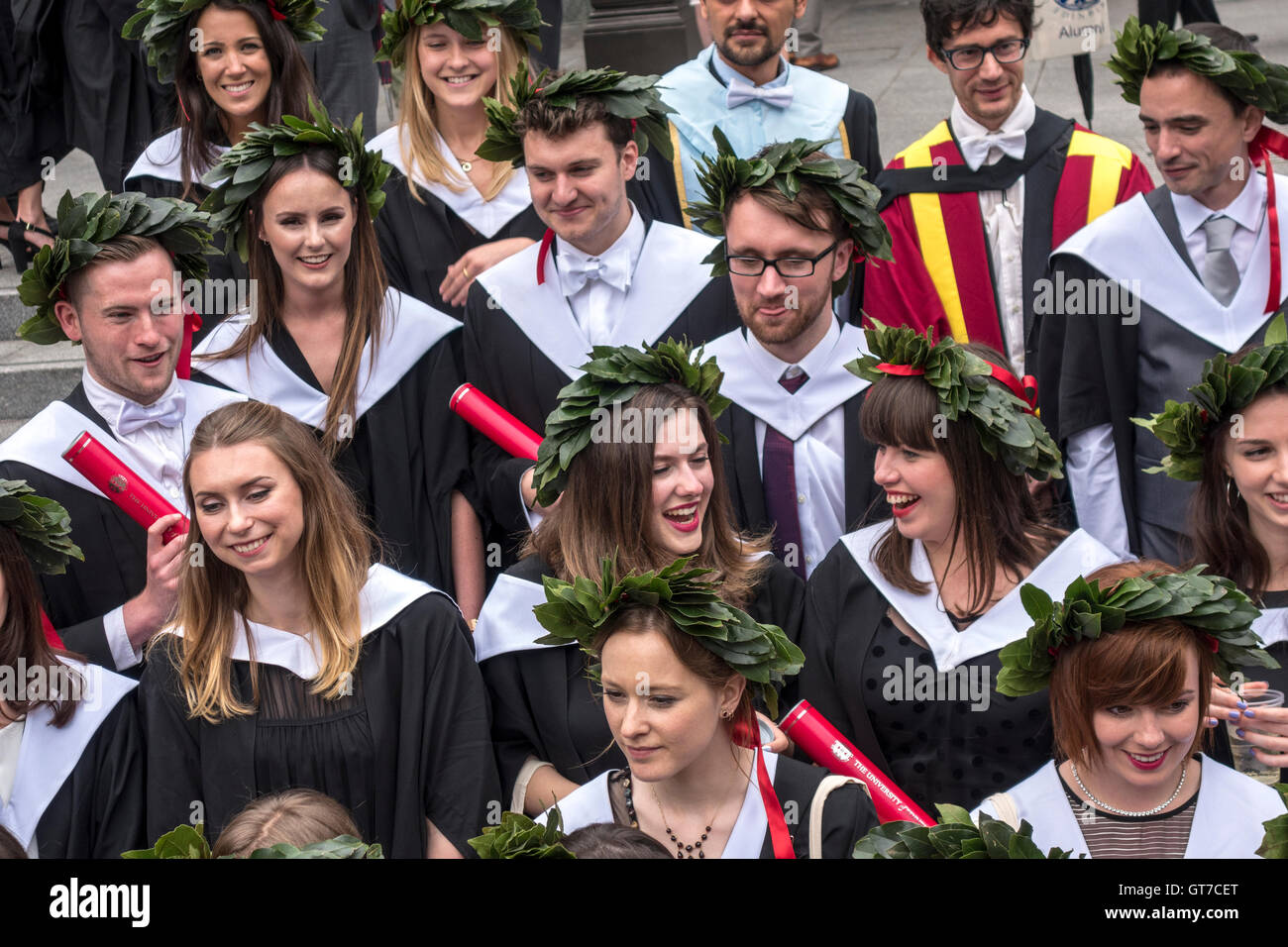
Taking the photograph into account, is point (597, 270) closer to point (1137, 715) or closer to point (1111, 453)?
point (1111, 453)

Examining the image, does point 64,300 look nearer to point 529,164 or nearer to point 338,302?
point 338,302

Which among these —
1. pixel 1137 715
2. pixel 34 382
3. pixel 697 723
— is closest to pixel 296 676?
pixel 697 723

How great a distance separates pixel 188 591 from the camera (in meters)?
4.45

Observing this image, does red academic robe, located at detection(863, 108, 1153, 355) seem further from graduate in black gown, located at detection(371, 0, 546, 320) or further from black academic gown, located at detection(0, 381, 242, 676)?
black academic gown, located at detection(0, 381, 242, 676)

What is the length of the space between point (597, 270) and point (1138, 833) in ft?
8.45

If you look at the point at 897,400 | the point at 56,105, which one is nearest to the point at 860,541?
the point at 897,400

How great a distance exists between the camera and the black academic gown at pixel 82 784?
4445mm

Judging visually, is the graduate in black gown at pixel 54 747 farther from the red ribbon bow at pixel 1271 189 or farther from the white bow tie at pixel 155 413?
the red ribbon bow at pixel 1271 189

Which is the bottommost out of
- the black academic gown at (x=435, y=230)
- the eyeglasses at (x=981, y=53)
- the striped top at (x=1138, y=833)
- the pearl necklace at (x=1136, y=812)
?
the striped top at (x=1138, y=833)

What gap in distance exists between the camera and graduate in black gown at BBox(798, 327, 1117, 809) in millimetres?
4414

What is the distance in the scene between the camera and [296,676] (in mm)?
4383

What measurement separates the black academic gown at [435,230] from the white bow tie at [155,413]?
115 cm

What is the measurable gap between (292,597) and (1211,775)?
2329 millimetres

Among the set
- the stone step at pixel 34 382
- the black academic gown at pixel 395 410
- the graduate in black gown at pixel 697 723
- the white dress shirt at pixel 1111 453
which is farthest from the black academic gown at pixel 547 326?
the stone step at pixel 34 382
